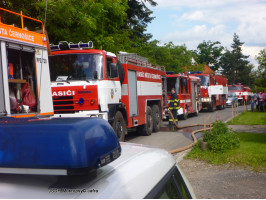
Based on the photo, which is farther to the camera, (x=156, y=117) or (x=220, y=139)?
(x=156, y=117)

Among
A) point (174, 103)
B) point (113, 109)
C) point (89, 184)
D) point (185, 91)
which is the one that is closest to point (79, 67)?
point (113, 109)

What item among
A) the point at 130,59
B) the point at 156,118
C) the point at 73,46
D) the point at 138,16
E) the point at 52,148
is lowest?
the point at 156,118

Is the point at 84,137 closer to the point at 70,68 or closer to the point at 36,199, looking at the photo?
the point at 36,199

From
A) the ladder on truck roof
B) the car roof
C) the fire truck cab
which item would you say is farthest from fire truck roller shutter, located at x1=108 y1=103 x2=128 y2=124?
the car roof

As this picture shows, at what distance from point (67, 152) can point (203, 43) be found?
97.9 metres

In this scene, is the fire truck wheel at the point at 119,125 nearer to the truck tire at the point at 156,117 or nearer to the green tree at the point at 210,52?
the truck tire at the point at 156,117

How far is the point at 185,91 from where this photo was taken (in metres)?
22.1

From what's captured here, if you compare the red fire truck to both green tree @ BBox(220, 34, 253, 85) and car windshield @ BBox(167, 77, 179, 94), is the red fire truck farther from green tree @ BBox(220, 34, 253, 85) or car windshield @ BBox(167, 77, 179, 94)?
green tree @ BBox(220, 34, 253, 85)

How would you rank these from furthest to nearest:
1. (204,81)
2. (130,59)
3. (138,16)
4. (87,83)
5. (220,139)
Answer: (138,16) < (204,81) < (130,59) < (87,83) < (220,139)

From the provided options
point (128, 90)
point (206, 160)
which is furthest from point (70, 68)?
point (206, 160)

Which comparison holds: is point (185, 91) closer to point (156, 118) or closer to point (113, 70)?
point (156, 118)

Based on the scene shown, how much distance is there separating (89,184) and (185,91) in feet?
69.1

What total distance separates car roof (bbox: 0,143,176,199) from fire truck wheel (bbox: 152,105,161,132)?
13.3 metres

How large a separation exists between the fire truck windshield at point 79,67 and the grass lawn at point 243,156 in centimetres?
361
